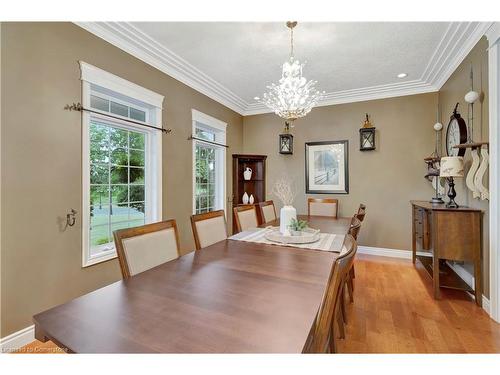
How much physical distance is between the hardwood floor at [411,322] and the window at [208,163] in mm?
2455

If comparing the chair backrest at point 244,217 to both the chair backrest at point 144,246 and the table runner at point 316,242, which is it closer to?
the table runner at point 316,242

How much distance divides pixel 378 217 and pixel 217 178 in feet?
9.24

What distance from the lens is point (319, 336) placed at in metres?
0.73

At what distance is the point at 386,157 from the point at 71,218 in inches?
168

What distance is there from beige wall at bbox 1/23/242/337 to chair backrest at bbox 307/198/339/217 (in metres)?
2.76

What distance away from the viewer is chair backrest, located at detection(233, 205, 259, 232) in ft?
8.14

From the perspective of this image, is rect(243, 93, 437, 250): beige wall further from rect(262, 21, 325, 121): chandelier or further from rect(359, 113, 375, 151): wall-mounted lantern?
rect(262, 21, 325, 121): chandelier

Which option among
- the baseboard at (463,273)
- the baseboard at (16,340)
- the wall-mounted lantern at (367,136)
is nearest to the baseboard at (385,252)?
the baseboard at (463,273)

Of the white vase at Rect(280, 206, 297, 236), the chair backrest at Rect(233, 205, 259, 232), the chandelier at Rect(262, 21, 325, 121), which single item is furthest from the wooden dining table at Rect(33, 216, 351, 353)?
the chandelier at Rect(262, 21, 325, 121)

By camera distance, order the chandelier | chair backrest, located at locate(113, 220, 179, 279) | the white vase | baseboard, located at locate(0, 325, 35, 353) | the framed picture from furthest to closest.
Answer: the framed picture < the chandelier < the white vase < baseboard, located at locate(0, 325, 35, 353) < chair backrest, located at locate(113, 220, 179, 279)

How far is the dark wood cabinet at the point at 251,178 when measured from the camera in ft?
14.9

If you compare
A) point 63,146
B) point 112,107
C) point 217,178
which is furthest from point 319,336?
point 217,178
